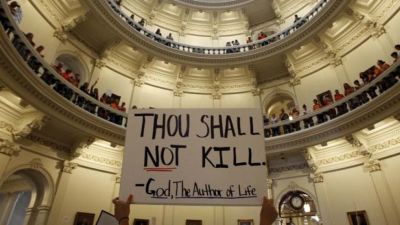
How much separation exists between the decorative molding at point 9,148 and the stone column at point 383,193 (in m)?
11.7

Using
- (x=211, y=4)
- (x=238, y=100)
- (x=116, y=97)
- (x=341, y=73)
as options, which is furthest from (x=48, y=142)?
(x=211, y=4)

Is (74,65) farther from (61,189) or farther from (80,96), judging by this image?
(61,189)

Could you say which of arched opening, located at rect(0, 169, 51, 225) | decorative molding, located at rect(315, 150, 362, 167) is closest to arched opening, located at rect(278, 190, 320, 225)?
decorative molding, located at rect(315, 150, 362, 167)

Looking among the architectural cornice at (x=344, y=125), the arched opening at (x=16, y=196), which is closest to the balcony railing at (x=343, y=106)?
the architectural cornice at (x=344, y=125)

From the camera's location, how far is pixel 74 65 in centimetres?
1245

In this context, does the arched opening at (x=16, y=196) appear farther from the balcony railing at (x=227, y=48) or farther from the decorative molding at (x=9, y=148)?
the balcony railing at (x=227, y=48)

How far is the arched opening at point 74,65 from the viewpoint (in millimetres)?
12125

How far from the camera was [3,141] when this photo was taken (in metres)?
7.99

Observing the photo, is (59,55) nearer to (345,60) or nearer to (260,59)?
(260,59)

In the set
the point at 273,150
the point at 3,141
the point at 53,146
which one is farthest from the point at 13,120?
the point at 273,150

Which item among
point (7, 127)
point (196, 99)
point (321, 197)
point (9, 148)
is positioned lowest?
A: point (321, 197)

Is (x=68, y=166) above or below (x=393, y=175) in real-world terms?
above

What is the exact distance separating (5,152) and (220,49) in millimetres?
10445

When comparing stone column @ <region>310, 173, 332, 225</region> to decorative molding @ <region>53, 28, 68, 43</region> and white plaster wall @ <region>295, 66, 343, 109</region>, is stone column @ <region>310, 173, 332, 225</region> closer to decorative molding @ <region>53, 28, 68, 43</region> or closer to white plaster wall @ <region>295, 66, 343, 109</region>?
white plaster wall @ <region>295, 66, 343, 109</region>
